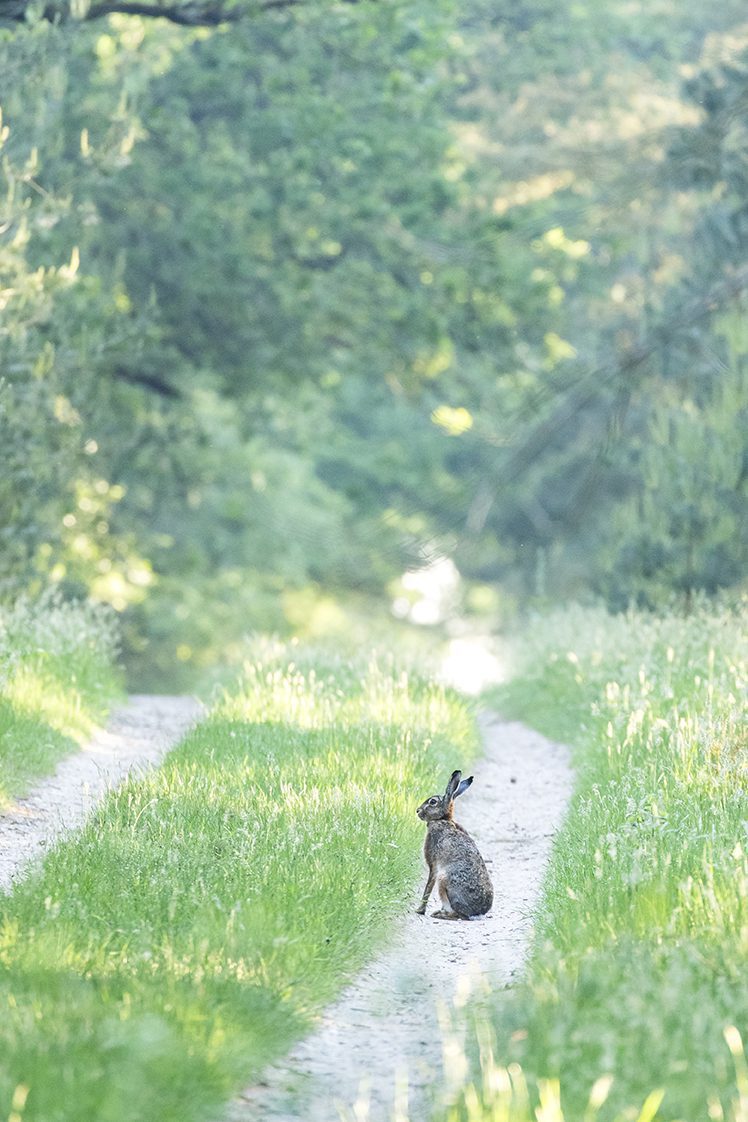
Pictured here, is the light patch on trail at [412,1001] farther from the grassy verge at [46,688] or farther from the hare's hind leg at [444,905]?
the grassy verge at [46,688]

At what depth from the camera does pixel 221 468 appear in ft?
88.2

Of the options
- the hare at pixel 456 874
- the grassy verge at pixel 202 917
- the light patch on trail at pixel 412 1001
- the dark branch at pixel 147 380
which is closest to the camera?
the grassy verge at pixel 202 917

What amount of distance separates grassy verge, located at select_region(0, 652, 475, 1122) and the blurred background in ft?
11.3

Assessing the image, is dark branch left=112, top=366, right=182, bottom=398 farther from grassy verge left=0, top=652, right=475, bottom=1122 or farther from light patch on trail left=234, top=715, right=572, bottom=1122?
light patch on trail left=234, top=715, right=572, bottom=1122

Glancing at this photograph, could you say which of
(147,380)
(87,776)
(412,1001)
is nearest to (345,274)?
(147,380)

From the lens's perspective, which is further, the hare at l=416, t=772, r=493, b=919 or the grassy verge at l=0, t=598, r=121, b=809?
the grassy verge at l=0, t=598, r=121, b=809

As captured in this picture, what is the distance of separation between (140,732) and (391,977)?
7.27 m

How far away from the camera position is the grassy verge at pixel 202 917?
4.66 meters

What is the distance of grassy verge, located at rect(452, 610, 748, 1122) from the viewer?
4.50m

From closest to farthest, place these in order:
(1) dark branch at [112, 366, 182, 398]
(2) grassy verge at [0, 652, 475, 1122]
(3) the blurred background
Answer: (2) grassy verge at [0, 652, 475, 1122]
(3) the blurred background
(1) dark branch at [112, 366, 182, 398]

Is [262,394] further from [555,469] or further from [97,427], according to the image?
[555,469]

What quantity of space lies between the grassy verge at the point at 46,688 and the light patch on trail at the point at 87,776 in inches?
5.3

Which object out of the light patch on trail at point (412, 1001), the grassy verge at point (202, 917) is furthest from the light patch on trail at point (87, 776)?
the light patch on trail at point (412, 1001)

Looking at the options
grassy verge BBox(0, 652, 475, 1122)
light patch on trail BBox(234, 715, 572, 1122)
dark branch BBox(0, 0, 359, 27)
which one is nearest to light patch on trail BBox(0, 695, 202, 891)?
grassy verge BBox(0, 652, 475, 1122)
